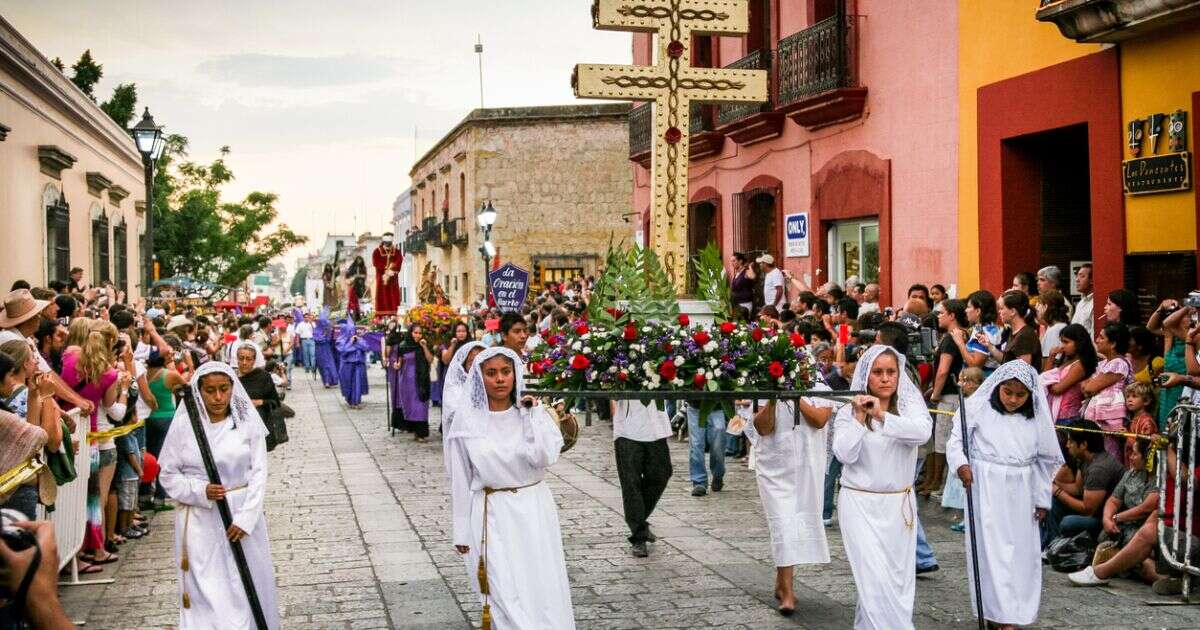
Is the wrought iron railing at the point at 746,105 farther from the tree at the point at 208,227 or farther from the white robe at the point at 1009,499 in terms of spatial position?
the tree at the point at 208,227

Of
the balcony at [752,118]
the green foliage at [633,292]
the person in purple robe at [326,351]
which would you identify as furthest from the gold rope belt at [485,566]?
Answer: the person in purple robe at [326,351]

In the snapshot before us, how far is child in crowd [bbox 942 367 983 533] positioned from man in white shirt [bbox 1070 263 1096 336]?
2049 millimetres

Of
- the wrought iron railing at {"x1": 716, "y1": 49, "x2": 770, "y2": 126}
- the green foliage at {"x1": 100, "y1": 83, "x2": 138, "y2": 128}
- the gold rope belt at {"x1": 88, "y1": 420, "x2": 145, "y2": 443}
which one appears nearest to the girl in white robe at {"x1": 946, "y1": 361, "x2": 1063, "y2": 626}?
the gold rope belt at {"x1": 88, "y1": 420, "x2": 145, "y2": 443}

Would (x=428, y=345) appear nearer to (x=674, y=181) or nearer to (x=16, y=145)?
(x=16, y=145)

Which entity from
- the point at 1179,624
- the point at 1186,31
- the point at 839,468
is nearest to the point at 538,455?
the point at 1179,624

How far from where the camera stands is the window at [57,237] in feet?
64.3

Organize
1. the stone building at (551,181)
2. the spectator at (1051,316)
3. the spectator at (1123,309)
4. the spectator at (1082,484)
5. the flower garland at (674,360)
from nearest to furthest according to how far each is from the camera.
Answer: the flower garland at (674,360)
the spectator at (1082,484)
the spectator at (1123,309)
the spectator at (1051,316)
the stone building at (551,181)

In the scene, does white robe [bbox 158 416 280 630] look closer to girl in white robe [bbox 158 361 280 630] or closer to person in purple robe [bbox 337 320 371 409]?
girl in white robe [bbox 158 361 280 630]

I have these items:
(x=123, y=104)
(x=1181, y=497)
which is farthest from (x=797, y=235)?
(x=123, y=104)

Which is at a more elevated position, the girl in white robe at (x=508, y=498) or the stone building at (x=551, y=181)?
the stone building at (x=551, y=181)

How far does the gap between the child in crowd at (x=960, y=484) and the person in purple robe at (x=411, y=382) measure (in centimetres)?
898

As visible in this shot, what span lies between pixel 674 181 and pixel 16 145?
11.4m

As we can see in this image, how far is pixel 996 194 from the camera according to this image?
1415cm

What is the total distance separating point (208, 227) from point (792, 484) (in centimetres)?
4844
